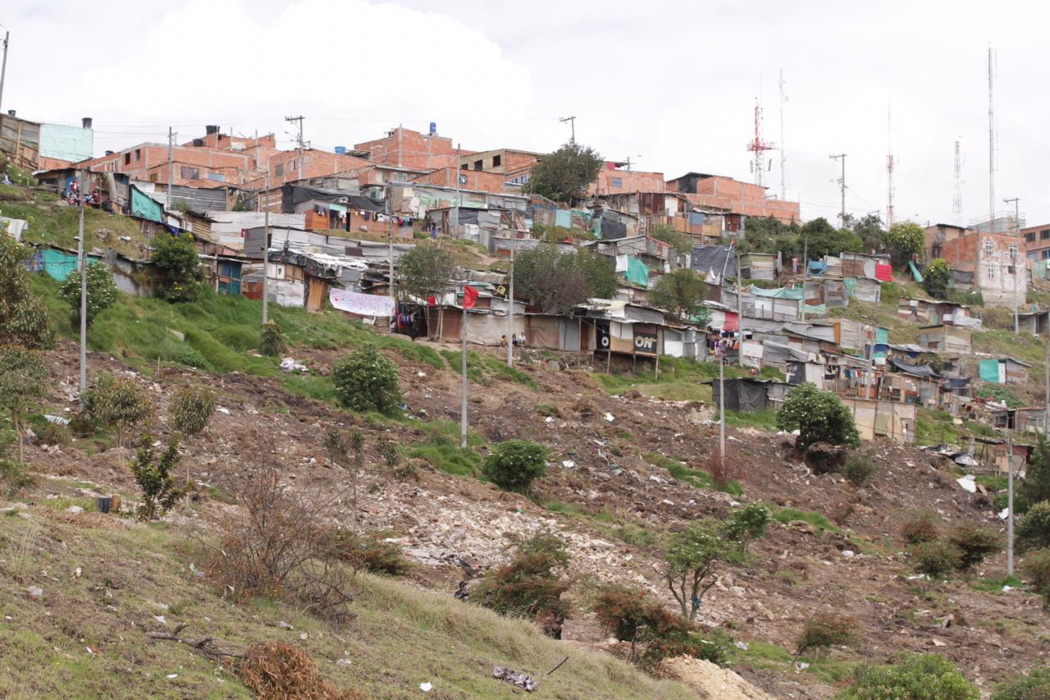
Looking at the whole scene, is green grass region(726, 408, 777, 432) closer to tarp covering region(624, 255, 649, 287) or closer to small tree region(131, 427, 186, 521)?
tarp covering region(624, 255, 649, 287)

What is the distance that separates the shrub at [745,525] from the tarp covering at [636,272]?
30.1 meters

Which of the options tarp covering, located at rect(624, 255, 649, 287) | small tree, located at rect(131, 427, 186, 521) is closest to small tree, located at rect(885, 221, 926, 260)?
tarp covering, located at rect(624, 255, 649, 287)

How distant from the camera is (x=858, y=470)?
116ft

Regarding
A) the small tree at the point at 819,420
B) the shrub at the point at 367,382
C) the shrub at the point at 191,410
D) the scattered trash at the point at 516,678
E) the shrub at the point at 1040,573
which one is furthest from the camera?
the small tree at the point at 819,420

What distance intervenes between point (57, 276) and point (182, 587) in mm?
→ 21404

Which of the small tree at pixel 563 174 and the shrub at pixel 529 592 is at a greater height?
the small tree at pixel 563 174

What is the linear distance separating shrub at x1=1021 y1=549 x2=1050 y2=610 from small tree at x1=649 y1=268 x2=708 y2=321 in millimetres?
24030

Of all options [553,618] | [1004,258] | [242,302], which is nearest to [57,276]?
[242,302]

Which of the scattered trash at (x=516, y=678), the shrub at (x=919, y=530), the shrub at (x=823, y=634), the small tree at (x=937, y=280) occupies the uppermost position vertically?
the small tree at (x=937, y=280)

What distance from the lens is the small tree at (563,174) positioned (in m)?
65.4

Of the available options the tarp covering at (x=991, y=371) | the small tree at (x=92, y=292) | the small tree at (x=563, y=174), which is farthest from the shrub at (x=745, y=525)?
the small tree at (x=563, y=174)

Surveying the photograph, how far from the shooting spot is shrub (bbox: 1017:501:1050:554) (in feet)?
101

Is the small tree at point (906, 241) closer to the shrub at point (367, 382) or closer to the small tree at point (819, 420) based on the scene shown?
the small tree at point (819, 420)

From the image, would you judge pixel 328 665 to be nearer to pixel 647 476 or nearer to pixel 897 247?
pixel 647 476
